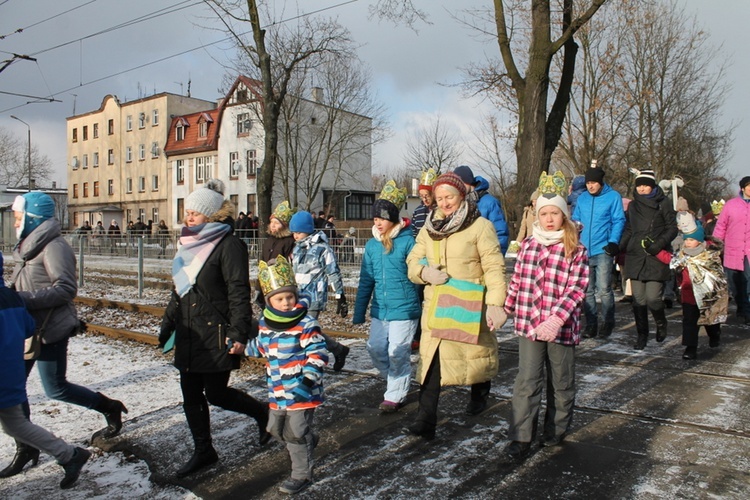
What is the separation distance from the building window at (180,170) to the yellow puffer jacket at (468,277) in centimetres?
4718

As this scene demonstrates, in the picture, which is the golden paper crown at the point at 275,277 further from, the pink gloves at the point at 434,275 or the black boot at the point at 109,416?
the black boot at the point at 109,416

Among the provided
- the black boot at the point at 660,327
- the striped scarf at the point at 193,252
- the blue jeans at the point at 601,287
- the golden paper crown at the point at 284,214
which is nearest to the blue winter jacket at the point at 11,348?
the striped scarf at the point at 193,252

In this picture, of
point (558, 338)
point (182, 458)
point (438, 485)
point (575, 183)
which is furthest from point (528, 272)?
point (575, 183)

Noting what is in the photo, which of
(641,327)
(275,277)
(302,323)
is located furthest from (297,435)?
(641,327)

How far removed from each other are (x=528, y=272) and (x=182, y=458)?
8.73ft

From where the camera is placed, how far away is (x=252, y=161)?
43.6 metres

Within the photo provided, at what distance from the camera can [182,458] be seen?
4148 millimetres

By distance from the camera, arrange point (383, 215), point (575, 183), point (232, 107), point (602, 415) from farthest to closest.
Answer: point (232, 107), point (575, 183), point (383, 215), point (602, 415)

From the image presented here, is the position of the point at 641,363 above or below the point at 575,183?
below

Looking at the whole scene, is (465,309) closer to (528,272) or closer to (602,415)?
(528,272)

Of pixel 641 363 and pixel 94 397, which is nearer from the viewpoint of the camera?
pixel 94 397

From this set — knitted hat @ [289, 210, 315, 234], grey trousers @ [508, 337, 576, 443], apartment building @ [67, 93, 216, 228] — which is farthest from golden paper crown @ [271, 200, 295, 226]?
apartment building @ [67, 93, 216, 228]

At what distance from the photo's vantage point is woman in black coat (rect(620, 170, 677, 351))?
698 cm

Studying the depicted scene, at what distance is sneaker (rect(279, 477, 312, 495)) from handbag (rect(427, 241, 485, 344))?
1328 mm
